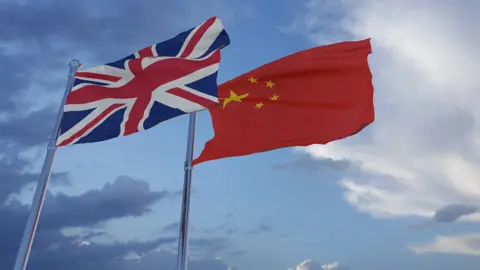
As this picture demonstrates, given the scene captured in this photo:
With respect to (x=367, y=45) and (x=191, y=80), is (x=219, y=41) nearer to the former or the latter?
(x=191, y=80)

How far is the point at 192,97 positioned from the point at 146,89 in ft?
5.29

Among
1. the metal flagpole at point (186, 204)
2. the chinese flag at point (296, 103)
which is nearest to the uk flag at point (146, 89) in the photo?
the metal flagpole at point (186, 204)

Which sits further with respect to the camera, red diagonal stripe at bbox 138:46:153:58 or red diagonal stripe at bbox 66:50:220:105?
red diagonal stripe at bbox 138:46:153:58

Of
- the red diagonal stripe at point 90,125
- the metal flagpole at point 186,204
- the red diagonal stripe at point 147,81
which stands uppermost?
the red diagonal stripe at point 147,81

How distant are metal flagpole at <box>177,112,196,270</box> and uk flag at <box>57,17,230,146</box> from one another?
695 millimetres

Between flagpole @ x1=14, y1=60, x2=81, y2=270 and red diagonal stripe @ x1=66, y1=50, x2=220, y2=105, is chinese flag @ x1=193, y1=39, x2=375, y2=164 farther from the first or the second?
flagpole @ x1=14, y1=60, x2=81, y2=270

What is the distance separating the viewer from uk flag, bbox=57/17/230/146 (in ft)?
50.5

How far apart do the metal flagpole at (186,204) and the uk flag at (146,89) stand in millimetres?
695

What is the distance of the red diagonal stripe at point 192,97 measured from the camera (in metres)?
15.2

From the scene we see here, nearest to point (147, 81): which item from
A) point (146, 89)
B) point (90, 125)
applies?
point (146, 89)

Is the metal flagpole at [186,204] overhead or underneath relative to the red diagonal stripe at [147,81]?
underneath

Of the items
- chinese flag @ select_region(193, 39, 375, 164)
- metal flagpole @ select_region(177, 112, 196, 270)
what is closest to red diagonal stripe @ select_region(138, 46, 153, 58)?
chinese flag @ select_region(193, 39, 375, 164)

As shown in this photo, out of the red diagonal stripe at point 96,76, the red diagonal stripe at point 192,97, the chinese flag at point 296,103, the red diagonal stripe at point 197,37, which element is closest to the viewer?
the red diagonal stripe at point 192,97

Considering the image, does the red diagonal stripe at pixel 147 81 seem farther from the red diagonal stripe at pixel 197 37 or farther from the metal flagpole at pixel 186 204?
the metal flagpole at pixel 186 204
